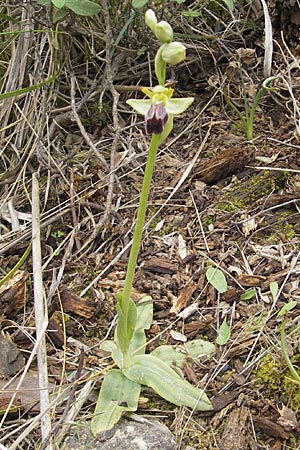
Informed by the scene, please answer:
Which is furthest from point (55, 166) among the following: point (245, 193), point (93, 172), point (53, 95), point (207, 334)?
point (207, 334)

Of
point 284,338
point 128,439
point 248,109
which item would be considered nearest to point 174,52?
point 284,338

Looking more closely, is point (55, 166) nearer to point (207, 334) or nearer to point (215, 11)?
point (207, 334)

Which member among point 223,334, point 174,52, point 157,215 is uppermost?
point 174,52

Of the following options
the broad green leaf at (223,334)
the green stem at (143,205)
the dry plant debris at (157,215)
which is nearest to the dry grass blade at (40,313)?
the dry plant debris at (157,215)

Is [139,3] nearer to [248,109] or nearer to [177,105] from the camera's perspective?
[248,109]

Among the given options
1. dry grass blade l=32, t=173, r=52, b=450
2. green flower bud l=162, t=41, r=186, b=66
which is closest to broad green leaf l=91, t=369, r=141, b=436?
dry grass blade l=32, t=173, r=52, b=450

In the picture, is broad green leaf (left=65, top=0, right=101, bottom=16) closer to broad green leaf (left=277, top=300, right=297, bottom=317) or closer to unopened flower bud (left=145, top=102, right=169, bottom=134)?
unopened flower bud (left=145, top=102, right=169, bottom=134)
